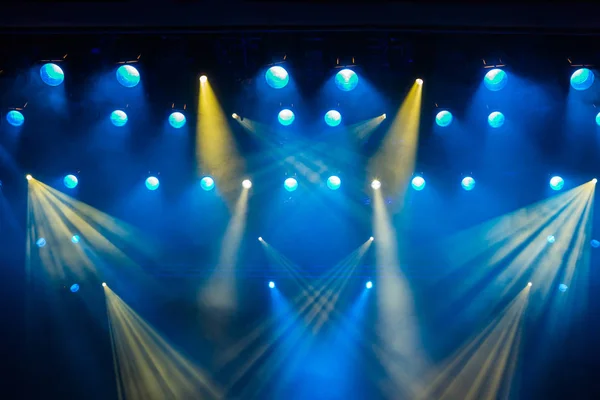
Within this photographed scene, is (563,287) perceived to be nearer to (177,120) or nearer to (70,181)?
(177,120)

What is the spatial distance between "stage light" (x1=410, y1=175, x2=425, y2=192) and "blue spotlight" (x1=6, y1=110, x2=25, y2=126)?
12.4 ft

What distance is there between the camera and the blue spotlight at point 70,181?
5465mm

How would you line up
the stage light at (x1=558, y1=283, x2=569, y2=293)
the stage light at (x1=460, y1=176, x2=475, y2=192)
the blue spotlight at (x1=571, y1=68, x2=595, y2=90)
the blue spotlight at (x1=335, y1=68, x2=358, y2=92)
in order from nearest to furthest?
the blue spotlight at (x1=571, y1=68, x2=595, y2=90)
the blue spotlight at (x1=335, y1=68, x2=358, y2=92)
the stage light at (x1=460, y1=176, x2=475, y2=192)
the stage light at (x1=558, y1=283, x2=569, y2=293)

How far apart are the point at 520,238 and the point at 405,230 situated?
123cm

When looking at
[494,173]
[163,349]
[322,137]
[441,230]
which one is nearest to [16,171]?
[163,349]

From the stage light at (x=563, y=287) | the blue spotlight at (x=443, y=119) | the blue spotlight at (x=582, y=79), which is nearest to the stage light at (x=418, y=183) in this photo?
the blue spotlight at (x=443, y=119)

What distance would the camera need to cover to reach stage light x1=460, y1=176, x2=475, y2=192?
209 inches

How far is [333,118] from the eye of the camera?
16.4 feet

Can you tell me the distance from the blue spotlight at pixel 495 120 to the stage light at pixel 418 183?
821 millimetres

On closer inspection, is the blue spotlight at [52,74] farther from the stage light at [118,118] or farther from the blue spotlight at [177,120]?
the blue spotlight at [177,120]

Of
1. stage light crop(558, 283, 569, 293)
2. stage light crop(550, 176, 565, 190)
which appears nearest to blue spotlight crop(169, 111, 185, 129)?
stage light crop(550, 176, 565, 190)

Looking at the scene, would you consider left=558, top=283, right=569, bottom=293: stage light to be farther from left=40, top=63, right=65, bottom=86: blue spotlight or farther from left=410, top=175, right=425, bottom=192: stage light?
left=40, top=63, right=65, bottom=86: blue spotlight

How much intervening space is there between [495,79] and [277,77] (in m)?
1.90

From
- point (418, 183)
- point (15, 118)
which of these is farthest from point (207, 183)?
point (418, 183)
